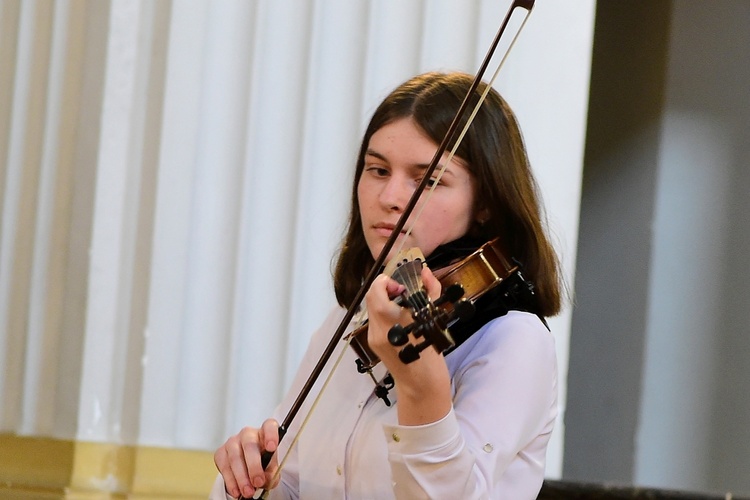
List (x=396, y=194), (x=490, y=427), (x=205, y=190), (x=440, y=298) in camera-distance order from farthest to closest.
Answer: (x=205, y=190), (x=396, y=194), (x=490, y=427), (x=440, y=298)

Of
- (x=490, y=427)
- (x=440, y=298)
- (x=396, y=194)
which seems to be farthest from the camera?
(x=396, y=194)

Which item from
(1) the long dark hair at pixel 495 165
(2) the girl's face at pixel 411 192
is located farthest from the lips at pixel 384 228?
(1) the long dark hair at pixel 495 165

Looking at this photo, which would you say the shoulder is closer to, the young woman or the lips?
the young woman

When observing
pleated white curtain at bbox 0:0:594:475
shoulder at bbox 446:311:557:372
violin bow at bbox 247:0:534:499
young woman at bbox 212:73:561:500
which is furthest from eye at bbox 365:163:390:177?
pleated white curtain at bbox 0:0:594:475

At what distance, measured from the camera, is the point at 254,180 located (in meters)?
2.12

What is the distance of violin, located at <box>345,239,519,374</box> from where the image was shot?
1.04m

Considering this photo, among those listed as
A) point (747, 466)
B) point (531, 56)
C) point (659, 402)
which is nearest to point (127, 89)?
point (531, 56)

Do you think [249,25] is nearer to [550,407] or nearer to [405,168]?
[405,168]

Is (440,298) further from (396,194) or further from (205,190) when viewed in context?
(205,190)

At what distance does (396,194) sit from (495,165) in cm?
15

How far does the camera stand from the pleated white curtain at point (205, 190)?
209cm

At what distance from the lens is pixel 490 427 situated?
3.94 feet

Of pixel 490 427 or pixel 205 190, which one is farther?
pixel 205 190

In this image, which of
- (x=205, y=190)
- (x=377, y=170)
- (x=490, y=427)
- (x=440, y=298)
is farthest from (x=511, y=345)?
(x=205, y=190)
